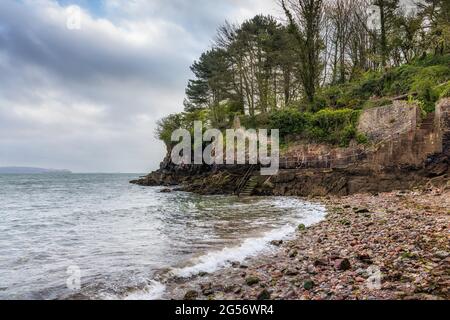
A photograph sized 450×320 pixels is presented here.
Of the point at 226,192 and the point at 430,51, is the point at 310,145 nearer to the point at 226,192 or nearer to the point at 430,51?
the point at 226,192

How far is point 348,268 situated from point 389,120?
17341 mm

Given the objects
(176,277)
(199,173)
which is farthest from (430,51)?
(176,277)

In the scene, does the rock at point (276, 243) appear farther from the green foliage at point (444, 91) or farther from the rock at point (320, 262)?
the green foliage at point (444, 91)

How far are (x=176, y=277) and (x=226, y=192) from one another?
20039 millimetres

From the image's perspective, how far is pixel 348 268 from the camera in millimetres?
6176

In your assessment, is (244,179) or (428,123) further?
(244,179)

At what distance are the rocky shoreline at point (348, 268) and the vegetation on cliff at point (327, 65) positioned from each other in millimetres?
13629

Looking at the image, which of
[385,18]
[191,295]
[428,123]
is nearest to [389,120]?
[428,123]

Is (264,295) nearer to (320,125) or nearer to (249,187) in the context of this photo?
(249,187)

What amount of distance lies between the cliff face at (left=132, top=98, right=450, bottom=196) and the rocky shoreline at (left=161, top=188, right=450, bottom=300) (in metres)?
9.31

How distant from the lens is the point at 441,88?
20.2m

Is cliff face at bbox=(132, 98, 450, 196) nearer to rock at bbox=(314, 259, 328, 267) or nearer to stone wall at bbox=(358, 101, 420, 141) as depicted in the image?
stone wall at bbox=(358, 101, 420, 141)

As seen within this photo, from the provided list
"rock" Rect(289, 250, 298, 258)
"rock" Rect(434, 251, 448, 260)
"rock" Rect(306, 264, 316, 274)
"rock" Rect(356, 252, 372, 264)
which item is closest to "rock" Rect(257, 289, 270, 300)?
"rock" Rect(306, 264, 316, 274)

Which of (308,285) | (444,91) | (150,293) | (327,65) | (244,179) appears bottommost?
(150,293)
